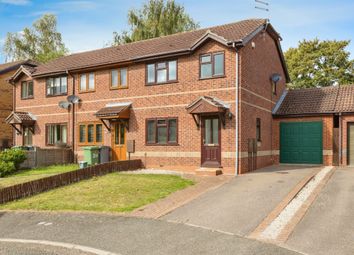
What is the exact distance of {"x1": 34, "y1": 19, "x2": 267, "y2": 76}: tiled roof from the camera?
1817 cm

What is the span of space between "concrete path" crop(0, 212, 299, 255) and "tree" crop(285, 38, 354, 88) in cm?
3459

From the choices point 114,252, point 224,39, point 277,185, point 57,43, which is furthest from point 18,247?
point 57,43

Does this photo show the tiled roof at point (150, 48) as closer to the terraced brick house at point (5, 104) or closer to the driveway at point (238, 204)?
the driveway at point (238, 204)

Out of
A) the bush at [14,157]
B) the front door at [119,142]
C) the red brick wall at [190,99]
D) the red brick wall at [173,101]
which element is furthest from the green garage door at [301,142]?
the bush at [14,157]

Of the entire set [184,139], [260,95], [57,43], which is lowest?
[184,139]

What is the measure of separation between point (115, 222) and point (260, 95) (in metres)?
12.8

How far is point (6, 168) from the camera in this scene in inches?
728

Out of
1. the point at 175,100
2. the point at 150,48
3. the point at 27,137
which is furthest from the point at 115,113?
the point at 27,137

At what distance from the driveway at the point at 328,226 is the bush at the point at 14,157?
15391 mm

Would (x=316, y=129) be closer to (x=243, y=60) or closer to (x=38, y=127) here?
(x=243, y=60)

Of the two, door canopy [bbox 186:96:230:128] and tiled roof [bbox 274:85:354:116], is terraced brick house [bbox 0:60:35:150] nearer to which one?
door canopy [bbox 186:96:230:128]

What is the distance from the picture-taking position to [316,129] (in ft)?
66.2

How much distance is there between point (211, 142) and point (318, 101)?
319 inches

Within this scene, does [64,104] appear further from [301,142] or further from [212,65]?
[301,142]
